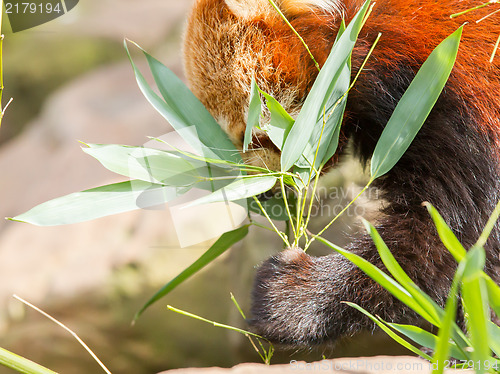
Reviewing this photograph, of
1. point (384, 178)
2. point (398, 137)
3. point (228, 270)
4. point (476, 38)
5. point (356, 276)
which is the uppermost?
point (476, 38)

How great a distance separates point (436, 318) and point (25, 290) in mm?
2144

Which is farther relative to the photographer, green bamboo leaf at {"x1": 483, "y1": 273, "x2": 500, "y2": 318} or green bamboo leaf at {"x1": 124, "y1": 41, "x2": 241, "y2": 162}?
green bamboo leaf at {"x1": 124, "y1": 41, "x2": 241, "y2": 162}

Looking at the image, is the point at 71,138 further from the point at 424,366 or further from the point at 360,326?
the point at 424,366

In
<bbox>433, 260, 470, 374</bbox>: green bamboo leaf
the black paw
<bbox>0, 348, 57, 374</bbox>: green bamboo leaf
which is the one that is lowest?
the black paw

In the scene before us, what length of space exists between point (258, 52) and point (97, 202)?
2.61ft

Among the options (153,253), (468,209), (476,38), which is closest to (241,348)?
(153,253)

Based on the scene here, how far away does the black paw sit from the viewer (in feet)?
5.53

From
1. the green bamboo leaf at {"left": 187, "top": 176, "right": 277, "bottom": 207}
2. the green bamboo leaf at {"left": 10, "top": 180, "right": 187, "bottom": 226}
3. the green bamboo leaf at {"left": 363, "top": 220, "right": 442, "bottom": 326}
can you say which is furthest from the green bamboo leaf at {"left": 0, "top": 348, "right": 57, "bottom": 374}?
the green bamboo leaf at {"left": 363, "top": 220, "right": 442, "bottom": 326}

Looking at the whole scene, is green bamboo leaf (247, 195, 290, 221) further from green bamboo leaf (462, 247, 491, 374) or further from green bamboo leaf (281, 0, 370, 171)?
green bamboo leaf (462, 247, 491, 374)

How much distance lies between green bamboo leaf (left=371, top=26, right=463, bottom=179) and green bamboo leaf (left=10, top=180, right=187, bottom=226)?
626 millimetres

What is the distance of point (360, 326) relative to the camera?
5.64 ft

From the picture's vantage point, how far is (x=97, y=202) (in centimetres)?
138

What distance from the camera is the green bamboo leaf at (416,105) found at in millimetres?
1298

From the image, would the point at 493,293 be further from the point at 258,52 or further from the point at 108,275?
the point at 108,275
